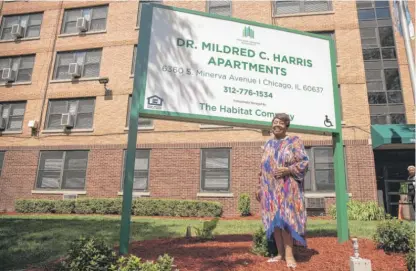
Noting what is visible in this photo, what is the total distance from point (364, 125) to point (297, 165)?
13144mm

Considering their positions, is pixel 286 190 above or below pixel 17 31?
below

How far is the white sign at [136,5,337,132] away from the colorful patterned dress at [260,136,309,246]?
137 cm

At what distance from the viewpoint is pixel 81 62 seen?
19.6m

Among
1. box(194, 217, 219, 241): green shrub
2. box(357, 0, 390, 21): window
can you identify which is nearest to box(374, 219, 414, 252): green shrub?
box(194, 217, 219, 241): green shrub

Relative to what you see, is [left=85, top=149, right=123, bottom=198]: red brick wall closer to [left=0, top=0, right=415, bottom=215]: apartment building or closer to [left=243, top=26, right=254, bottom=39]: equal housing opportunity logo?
[left=0, top=0, right=415, bottom=215]: apartment building

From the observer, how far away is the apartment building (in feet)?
52.0

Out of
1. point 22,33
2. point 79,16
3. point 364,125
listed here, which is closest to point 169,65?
point 364,125

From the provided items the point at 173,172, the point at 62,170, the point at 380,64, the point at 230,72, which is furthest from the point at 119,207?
the point at 380,64

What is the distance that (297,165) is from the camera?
4445mm

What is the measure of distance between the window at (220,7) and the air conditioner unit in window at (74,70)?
8.95 m

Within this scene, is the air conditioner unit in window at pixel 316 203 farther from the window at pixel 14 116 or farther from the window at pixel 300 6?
the window at pixel 14 116

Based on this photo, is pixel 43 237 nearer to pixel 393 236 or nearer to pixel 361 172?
pixel 393 236

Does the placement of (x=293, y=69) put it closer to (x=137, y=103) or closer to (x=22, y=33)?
(x=137, y=103)

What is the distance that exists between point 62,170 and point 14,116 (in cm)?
538
